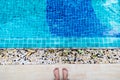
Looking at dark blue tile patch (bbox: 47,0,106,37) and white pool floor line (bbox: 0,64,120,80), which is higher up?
dark blue tile patch (bbox: 47,0,106,37)

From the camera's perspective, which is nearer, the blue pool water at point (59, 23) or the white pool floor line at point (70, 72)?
the white pool floor line at point (70, 72)

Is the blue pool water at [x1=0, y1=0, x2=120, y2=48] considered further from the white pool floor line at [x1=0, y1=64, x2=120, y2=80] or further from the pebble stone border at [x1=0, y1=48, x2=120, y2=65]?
the white pool floor line at [x1=0, y1=64, x2=120, y2=80]

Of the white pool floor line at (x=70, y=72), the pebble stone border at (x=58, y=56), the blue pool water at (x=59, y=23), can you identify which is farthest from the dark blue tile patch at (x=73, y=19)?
the white pool floor line at (x=70, y=72)

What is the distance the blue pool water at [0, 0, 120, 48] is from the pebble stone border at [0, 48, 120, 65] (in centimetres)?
12

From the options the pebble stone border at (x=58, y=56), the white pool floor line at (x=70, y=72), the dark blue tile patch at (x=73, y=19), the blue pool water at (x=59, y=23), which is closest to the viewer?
the white pool floor line at (x=70, y=72)

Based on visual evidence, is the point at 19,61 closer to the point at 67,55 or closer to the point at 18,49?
the point at 18,49

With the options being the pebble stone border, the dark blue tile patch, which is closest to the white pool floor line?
the pebble stone border

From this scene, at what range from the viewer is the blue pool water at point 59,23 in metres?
3.77

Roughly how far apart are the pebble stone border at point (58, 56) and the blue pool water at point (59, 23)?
116 mm

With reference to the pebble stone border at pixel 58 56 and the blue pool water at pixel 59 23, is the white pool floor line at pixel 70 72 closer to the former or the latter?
the pebble stone border at pixel 58 56

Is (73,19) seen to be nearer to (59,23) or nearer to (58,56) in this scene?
(59,23)

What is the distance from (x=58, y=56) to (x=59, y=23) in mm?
582

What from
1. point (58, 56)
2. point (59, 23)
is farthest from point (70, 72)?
point (59, 23)

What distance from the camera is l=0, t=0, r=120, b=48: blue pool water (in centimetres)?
377
